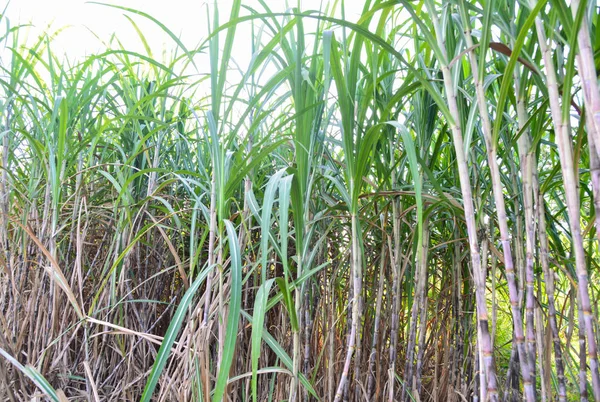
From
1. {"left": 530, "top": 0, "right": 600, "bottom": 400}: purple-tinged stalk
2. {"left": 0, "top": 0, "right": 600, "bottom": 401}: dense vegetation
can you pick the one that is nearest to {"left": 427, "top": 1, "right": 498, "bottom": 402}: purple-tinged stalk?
{"left": 0, "top": 0, "right": 600, "bottom": 401}: dense vegetation

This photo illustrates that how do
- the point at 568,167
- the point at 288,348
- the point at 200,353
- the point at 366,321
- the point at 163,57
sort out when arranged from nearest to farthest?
the point at 568,167 → the point at 200,353 → the point at 288,348 → the point at 366,321 → the point at 163,57

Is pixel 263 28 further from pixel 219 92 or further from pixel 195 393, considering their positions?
pixel 195 393

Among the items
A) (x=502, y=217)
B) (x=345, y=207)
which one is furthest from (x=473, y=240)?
(x=345, y=207)

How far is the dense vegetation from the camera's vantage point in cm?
62

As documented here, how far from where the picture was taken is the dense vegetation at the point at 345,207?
0.62 meters

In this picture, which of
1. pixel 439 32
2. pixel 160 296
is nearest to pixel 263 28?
pixel 439 32

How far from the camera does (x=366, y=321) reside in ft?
4.40

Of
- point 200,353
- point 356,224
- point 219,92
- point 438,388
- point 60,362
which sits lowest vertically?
point 438,388

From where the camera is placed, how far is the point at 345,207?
3.16ft

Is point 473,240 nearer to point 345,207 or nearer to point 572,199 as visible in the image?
point 572,199

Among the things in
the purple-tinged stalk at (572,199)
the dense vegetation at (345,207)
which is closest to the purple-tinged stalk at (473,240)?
the dense vegetation at (345,207)

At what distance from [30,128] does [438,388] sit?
1.50 m

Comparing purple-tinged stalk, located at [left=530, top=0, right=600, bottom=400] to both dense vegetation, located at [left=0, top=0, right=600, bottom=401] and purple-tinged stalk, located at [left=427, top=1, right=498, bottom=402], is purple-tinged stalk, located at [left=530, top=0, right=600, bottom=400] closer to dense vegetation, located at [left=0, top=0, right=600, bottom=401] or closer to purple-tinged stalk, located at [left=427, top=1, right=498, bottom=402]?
dense vegetation, located at [left=0, top=0, right=600, bottom=401]

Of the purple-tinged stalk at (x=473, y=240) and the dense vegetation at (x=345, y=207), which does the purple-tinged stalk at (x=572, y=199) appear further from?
the purple-tinged stalk at (x=473, y=240)
